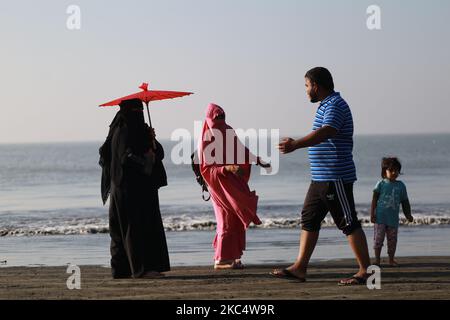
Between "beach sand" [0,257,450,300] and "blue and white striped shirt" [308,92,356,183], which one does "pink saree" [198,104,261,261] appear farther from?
"blue and white striped shirt" [308,92,356,183]

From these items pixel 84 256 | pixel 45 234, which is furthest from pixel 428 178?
pixel 84 256

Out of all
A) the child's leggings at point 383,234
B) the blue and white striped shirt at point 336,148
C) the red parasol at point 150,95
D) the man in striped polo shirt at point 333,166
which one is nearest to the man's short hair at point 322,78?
the man in striped polo shirt at point 333,166

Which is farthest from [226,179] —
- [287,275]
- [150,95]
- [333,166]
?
[333,166]

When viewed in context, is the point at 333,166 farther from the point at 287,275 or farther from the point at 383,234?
the point at 383,234

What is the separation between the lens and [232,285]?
9102 millimetres

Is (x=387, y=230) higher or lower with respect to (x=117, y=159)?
lower

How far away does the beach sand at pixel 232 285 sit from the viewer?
8391 mm

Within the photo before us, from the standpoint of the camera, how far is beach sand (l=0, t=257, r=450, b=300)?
839 centimetres

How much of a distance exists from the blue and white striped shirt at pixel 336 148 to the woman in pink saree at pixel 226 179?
2.11 metres

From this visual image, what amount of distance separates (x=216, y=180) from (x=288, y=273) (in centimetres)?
207

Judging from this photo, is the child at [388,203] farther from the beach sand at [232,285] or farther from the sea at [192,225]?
the sea at [192,225]
